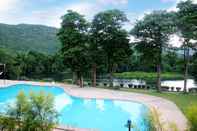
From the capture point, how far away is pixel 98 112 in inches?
587

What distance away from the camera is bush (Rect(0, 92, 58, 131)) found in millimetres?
7539

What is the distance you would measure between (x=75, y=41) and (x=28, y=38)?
3438 cm

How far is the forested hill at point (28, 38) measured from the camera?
48350mm

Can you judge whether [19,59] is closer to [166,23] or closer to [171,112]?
[166,23]

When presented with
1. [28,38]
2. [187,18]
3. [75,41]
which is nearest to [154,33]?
[187,18]

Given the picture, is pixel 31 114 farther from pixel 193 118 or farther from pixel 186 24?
pixel 186 24

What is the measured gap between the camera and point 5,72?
1086 inches

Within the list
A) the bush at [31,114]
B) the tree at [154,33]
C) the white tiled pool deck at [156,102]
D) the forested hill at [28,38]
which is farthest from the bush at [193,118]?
the forested hill at [28,38]

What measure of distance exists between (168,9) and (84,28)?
19.4ft

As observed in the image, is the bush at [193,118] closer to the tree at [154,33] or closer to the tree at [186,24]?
the tree at [186,24]

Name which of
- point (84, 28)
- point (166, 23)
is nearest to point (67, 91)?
point (84, 28)

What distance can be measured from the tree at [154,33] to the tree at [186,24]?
887 mm

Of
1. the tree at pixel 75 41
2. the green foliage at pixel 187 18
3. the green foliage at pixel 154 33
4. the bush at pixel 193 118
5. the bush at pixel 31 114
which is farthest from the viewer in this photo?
the tree at pixel 75 41

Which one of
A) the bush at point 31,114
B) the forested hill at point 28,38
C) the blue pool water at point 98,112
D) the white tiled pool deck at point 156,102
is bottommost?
the blue pool water at point 98,112
